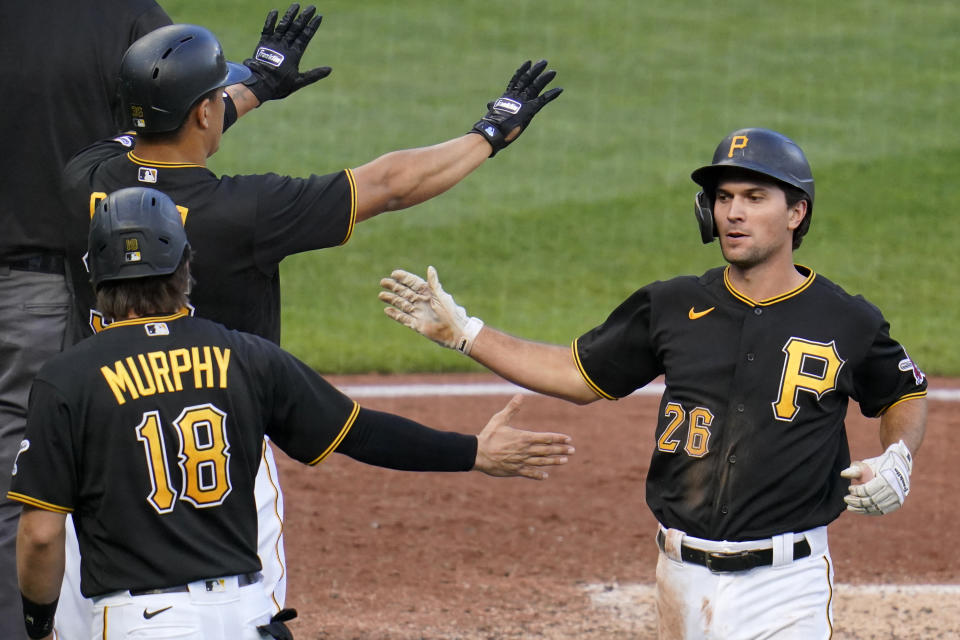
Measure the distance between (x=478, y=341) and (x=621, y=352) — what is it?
0.44 m

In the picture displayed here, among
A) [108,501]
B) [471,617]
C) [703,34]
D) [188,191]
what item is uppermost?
[703,34]

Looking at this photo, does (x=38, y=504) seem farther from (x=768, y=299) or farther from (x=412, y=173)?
(x=768, y=299)

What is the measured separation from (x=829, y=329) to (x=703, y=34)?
16.9 metres

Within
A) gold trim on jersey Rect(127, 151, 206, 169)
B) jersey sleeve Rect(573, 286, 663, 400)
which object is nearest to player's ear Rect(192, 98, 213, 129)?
gold trim on jersey Rect(127, 151, 206, 169)

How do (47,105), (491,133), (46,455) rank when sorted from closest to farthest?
1. (46,455)
2. (491,133)
3. (47,105)

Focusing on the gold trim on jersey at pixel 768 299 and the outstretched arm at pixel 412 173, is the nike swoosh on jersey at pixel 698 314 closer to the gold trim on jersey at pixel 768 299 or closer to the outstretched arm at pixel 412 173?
the gold trim on jersey at pixel 768 299

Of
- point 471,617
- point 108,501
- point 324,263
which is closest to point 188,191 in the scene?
point 108,501

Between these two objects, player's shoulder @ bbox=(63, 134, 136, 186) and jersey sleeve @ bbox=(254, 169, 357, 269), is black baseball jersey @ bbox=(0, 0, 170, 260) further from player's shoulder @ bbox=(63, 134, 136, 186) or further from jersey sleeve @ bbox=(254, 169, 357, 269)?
jersey sleeve @ bbox=(254, 169, 357, 269)

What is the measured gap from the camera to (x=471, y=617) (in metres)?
5.81

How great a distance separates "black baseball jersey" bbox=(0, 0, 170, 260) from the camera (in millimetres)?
4570

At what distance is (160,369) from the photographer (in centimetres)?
324

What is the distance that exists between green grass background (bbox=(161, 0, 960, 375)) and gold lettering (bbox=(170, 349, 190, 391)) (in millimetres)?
6734

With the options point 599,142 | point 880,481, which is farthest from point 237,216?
point 599,142

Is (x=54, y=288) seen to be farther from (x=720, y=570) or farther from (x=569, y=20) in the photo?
(x=569, y=20)
